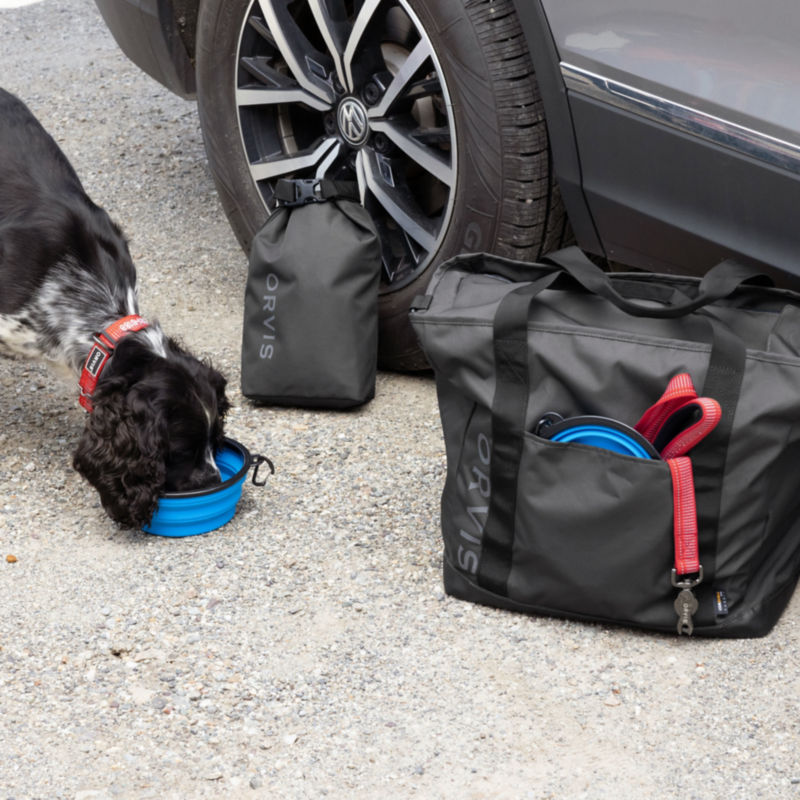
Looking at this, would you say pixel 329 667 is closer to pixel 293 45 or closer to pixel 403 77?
pixel 403 77

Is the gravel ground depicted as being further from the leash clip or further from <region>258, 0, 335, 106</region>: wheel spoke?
<region>258, 0, 335, 106</region>: wheel spoke

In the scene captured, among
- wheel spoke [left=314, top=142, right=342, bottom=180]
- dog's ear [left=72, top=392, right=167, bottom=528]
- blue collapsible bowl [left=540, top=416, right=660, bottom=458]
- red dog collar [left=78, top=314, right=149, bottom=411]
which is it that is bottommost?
dog's ear [left=72, top=392, right=167, bottom=528]

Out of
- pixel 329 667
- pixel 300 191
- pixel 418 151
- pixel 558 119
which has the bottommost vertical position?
pixel 329 667

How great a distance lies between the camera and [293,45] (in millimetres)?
3801

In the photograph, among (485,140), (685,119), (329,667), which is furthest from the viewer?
(485,140)

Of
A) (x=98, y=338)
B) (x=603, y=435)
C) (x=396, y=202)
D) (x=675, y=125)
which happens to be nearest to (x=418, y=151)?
(x=396, y=202)

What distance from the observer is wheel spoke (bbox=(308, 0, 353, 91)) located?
12.0ft

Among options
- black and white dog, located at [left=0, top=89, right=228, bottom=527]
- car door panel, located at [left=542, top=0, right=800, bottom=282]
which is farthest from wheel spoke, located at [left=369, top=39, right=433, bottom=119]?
black and white dog, located at [left=0, top=89, right=228, bottom=527]

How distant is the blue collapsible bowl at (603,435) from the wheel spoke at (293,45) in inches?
67.9

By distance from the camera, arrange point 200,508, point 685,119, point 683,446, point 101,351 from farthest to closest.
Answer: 1. point 101,351
2. point 200,508
3. point 685,119
4. point 683,446

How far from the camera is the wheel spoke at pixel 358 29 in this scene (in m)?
3.55

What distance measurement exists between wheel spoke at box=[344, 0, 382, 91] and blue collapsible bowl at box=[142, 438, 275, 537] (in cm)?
134

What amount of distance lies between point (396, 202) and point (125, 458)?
132 cm

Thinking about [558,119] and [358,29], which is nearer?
[558,119]
